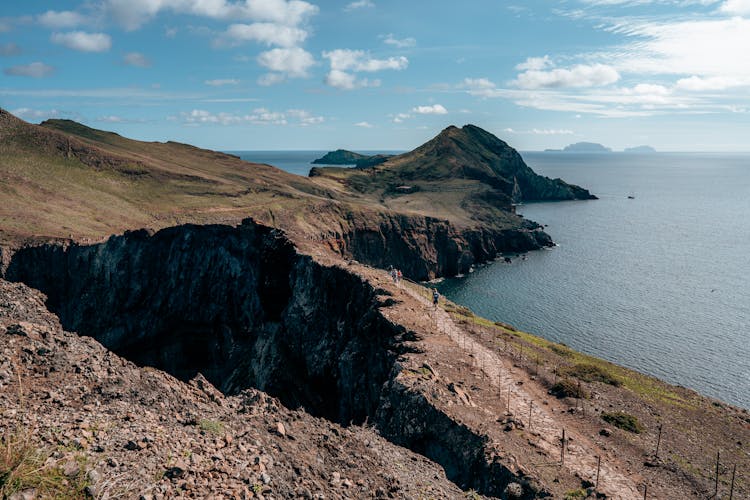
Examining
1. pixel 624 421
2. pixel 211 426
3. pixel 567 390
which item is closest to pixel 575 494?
pixel 624 421

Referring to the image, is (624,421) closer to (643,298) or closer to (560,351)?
(560,351)

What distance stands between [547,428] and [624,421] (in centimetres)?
766

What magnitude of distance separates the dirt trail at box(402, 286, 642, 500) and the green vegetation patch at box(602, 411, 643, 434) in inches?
167

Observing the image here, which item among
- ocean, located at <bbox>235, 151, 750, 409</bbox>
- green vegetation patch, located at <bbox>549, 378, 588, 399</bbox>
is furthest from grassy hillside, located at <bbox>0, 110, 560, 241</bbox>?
green vegetation patch, located at <bbox>549, 378, 588, 399</bbox>

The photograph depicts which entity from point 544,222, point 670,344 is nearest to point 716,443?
point 670,344

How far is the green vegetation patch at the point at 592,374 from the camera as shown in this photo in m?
41.3

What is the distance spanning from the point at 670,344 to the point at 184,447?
8059 centimetres

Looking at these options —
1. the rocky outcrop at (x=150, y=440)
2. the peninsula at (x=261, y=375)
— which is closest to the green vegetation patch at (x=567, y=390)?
the peninsula at (x=261, y=375)

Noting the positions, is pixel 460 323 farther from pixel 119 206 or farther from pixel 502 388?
pixel 119 206

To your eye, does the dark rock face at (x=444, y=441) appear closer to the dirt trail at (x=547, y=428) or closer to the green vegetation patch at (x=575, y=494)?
the green vegetation patch at (x=575, y=494)

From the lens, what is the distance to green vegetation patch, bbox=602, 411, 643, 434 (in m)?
31.5

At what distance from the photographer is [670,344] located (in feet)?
236

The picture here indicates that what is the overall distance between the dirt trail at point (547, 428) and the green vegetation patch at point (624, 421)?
424cm

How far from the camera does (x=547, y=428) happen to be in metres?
29.4
